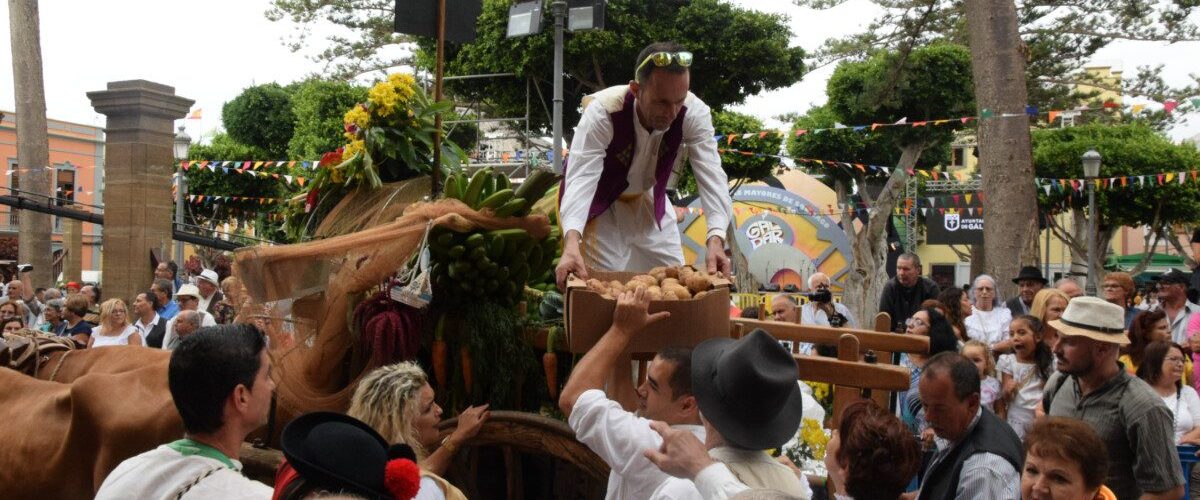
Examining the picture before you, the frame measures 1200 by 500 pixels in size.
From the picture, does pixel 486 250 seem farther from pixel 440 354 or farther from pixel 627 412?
A: pixel 627 412

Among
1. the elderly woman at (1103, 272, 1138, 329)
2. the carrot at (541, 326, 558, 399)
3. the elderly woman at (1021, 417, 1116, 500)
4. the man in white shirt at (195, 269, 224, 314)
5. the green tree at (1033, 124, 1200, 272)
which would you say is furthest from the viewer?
the green tree at (1033, 124, 1200, 272)

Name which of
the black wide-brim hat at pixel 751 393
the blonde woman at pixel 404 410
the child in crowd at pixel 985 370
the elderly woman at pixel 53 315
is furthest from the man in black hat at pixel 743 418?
the elderly woman at pixel 53 315

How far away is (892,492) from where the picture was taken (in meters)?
3.04

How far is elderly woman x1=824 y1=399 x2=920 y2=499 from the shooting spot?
3000 mm

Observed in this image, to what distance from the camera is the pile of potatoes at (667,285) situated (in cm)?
385

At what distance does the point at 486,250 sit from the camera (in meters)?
4.71

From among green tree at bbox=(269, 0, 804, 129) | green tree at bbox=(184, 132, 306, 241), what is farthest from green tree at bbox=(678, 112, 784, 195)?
green tree at bbox=(184, 132, 306, 241)

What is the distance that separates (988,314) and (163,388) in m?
6.51

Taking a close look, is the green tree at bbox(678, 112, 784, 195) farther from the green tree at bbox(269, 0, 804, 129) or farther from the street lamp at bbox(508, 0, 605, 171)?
the street lamp at bbox(508, 0, 605, 171)

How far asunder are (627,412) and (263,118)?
3641cm

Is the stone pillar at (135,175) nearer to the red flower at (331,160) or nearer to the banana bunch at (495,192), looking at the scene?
the red flower at (331,160)

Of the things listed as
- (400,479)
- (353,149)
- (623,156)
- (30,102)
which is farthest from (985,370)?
(30,102)

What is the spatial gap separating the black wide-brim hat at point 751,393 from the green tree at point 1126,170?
26881mm

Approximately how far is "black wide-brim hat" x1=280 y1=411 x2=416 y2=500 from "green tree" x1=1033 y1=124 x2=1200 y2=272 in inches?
1095
